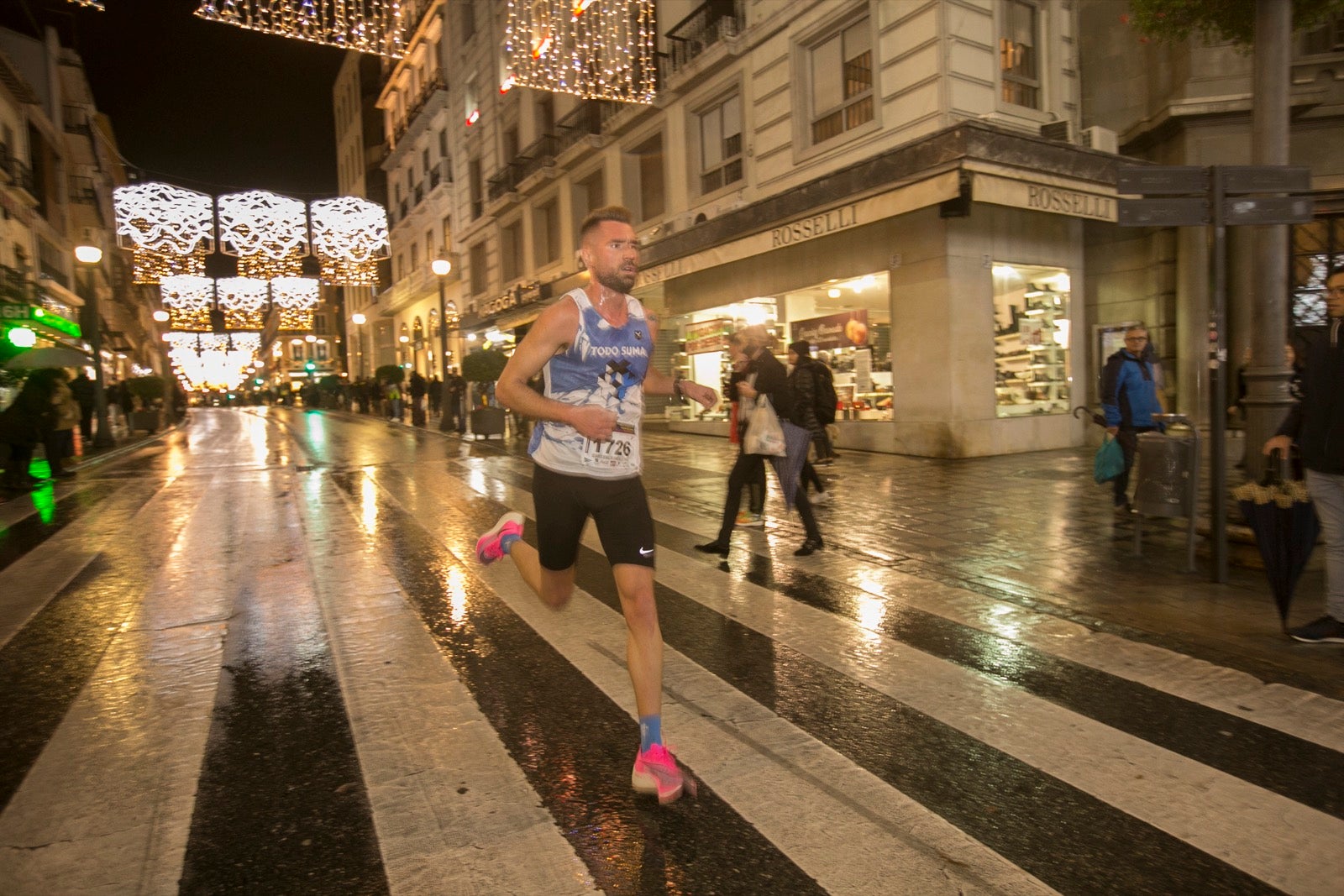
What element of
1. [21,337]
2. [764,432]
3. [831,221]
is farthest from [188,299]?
[764,432]

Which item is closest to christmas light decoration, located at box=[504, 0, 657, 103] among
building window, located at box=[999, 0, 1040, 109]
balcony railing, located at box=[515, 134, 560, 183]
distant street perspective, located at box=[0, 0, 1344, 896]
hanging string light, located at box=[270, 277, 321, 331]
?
distant street perspective, located at box=[0, 0, 1344, 896]

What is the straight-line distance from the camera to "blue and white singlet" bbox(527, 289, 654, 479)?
3020 mm

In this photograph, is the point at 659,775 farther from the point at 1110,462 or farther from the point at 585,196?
the point at 585,196

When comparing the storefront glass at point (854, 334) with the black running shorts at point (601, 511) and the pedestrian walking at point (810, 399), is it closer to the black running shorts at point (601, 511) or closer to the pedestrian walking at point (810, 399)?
the pedestrian walking at point (810, 399)

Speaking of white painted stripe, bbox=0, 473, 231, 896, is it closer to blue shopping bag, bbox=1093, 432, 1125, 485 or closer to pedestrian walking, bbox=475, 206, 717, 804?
pedestrian walking, bbox=475, 206, 717, 804

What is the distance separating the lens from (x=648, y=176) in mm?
22109

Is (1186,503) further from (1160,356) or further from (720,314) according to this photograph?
(720,314)

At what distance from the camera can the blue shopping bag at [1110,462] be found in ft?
25.0

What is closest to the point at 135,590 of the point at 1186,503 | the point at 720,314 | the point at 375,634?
the point at 375,634

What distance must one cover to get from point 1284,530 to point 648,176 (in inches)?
761

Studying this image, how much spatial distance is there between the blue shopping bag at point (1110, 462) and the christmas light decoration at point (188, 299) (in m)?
33.6

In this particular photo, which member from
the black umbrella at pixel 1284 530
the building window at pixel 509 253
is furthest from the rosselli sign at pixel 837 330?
the building window at pixel 509 253

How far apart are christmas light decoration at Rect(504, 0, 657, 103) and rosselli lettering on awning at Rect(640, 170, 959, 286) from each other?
12.5 feet

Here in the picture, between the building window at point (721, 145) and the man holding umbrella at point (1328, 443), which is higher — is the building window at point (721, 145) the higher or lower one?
the higher one
